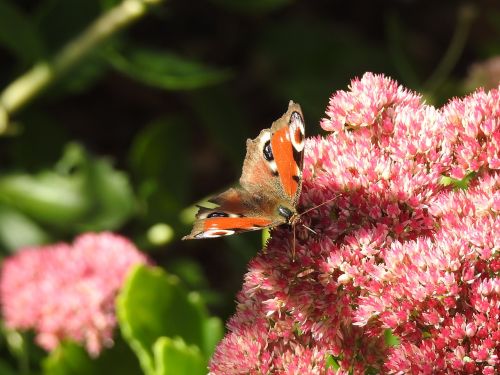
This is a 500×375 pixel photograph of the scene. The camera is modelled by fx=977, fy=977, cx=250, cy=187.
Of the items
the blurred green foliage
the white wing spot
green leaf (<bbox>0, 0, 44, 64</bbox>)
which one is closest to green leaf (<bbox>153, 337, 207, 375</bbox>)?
the blurred green foliage

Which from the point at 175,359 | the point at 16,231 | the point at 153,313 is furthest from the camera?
the point at 16,231

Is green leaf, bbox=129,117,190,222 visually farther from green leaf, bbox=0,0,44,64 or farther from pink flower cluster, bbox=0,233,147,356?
green leaf, bbox=0,0,44,64

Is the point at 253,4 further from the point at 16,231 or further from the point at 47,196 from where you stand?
the point at 16,231

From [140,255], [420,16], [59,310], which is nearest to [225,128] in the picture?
[140,255]

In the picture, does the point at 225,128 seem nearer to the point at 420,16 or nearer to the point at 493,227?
the point at 420,16

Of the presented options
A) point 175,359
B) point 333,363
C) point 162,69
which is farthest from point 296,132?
point 162,69
